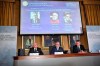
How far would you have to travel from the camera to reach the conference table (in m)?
4.72

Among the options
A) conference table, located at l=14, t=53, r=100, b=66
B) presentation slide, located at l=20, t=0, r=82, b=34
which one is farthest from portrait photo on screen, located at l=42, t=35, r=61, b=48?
conference table, located at l=14, t=53, r=100, b=66

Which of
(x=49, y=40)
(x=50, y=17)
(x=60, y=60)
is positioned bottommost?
(x=60, y=60)

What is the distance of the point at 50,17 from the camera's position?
24.1 feet

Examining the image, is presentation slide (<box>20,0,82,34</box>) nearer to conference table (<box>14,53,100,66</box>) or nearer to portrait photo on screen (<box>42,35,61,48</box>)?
portrait photo on screen (<box>42,35,61,48</box>)

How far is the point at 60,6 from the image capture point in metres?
7.45

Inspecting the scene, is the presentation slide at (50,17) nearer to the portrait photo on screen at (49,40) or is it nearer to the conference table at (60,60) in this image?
the portrait photo on screen at (49,40)

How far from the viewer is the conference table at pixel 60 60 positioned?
186 inches

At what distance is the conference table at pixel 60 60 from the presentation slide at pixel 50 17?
2.33 meters

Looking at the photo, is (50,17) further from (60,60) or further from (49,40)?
(60,60)

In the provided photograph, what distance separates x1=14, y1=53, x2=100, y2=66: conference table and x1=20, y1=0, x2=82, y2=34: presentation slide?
2335 mm

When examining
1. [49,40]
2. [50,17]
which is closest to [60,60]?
[49,40]

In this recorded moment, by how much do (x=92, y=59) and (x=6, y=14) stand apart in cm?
381

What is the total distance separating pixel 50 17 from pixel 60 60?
283cm

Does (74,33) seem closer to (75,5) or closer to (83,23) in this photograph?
(83,23)
